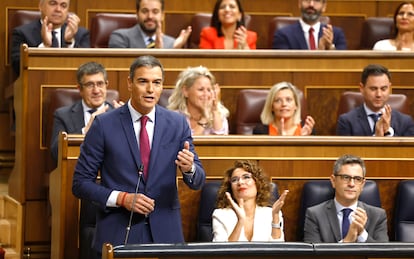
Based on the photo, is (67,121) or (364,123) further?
(364,123)

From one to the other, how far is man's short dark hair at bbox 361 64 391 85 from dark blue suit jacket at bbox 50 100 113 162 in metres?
0.83

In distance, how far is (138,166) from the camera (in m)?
2.03

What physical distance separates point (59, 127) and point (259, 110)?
603 millimetres

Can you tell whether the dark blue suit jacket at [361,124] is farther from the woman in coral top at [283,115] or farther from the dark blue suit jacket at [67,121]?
the dark blue suit jacket at [67,121]

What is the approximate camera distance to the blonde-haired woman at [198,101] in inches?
108

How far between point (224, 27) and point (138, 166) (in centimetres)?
136

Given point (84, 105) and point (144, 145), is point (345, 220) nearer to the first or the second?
point (144, 145)

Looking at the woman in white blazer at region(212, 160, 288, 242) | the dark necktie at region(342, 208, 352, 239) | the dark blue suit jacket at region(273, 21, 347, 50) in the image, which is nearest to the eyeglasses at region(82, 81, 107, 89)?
the woman in white blazer at region(212, 160, 288, 242)

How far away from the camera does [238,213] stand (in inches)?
86.5

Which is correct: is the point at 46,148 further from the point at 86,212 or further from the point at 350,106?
the point at 350,106

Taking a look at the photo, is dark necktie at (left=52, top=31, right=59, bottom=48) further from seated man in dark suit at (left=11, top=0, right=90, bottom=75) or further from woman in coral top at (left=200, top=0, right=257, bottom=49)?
woman in coral top at (left=200, top=0, right=257, bottom=49)

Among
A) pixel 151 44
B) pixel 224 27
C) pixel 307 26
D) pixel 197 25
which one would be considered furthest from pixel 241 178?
pixel 197 25

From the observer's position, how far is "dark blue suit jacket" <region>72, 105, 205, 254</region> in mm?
2016

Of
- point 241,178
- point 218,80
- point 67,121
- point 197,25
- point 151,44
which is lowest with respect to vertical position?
point 241,178
